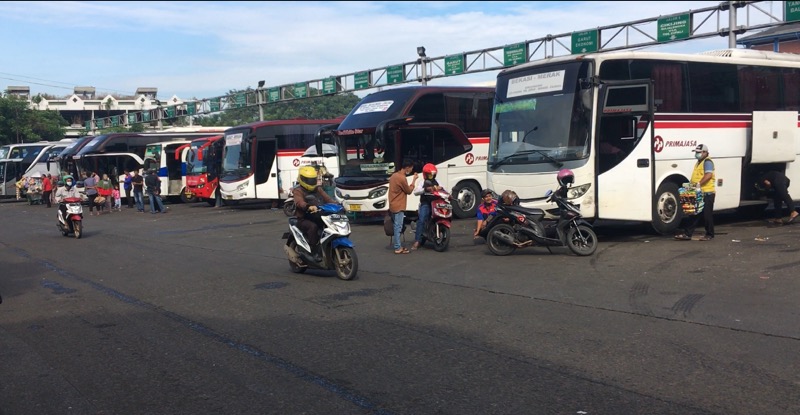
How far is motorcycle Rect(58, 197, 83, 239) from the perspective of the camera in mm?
18969

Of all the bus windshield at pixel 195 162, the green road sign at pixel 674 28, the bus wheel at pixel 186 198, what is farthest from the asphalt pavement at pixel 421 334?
the bus wheel at pixel 186 198

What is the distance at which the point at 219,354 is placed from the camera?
661cm

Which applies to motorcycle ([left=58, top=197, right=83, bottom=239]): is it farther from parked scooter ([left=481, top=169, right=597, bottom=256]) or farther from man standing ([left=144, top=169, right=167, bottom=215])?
parked scooter ([left=481, top=169, right=597, bottom=256])

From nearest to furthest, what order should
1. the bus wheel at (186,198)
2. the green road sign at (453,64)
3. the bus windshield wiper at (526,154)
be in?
the bus windshield wiper at (526,154)
the bus wheel at (186,198)
the green road sign at (453,64)

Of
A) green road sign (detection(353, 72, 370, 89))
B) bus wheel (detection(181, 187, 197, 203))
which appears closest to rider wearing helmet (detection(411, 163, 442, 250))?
bus wheel (detection(181, 187, 197, 203))

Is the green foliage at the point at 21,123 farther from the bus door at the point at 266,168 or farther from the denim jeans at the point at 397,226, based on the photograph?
the denim jeans at the point at 397,226

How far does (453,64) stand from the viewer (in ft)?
116

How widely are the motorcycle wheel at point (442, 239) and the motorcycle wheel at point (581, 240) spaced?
229 cm

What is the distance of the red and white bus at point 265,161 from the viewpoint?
27.5 meters

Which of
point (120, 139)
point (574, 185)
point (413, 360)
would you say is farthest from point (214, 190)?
point (413, 360)

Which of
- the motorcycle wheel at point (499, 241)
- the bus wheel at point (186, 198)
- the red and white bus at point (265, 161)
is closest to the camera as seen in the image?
the motorcycle wheel at point (499, 241)

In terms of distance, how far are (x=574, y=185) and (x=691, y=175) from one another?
2766 mm

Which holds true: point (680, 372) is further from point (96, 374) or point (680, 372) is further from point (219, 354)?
point (96, 374)

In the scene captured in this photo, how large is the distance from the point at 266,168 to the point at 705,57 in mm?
17061
